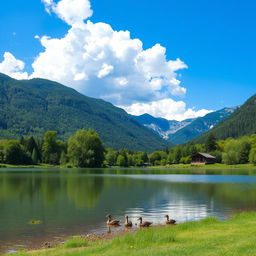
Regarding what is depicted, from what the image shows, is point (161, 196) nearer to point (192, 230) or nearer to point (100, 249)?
point (192, 230)

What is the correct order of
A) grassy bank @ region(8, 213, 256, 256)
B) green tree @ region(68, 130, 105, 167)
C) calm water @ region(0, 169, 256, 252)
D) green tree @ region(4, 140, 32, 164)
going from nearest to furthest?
1. grassy bank @ region(8, 213, 256, 256)
2. calm water @ region(0, 169, 256, 252)
3. green tree @ region(68, 130, 105, 167)
4. green tree @ region(4, 140, 32, 164)

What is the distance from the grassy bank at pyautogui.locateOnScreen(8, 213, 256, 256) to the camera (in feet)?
54.3

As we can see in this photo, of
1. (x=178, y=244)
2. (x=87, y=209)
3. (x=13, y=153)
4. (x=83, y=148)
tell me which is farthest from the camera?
(x=13, y=153)

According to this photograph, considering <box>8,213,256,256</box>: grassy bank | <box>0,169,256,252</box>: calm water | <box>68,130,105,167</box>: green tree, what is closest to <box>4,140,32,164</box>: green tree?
<box>68,130,105,167</box>: green tree

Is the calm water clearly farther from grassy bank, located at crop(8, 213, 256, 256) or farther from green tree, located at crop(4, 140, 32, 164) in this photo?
green tree, located at crop(4, 140, 32, 164)

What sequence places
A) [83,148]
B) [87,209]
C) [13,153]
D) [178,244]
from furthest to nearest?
[13,153]
[83,148]
[87,209]
[178,244]

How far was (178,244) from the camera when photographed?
63.2 feet

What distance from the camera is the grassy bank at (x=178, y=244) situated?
652 inches

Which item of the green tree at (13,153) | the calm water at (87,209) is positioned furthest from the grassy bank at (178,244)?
the green tree at (13,153)

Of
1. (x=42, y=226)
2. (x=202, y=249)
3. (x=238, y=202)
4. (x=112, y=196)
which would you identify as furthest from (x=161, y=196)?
(x=202, y=249)

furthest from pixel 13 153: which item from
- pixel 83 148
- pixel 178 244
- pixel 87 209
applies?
pixel 178 244

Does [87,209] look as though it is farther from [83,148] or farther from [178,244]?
[83,148]

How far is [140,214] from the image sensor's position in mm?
37594

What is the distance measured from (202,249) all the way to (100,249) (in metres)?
5.15
